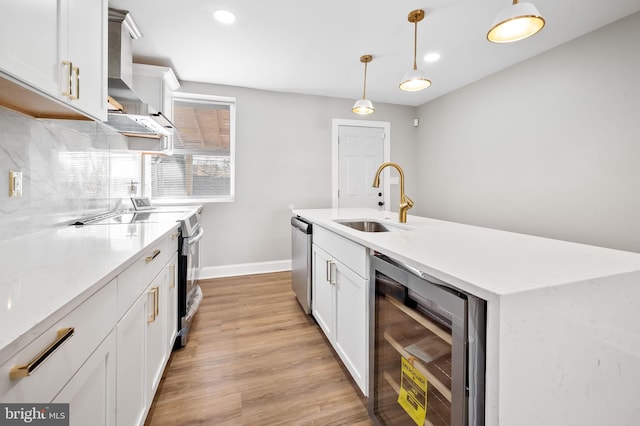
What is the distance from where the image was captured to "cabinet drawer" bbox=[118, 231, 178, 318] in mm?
955

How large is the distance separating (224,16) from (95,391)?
8.40 ft

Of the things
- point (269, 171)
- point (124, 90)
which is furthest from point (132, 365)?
point (269, 171)

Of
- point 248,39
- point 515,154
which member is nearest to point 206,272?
point 248,39

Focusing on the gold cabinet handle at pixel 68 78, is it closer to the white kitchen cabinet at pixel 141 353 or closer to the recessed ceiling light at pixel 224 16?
the white kitchen cabinet at pixel 141 353

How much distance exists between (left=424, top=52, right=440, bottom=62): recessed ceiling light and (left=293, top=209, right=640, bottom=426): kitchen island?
8.71 ft

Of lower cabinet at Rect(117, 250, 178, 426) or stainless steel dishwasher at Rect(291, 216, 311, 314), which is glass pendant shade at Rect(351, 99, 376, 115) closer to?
stainless steel dishwasher at Rect(291, 216, 311, 314)

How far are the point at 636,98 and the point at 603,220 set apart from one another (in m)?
1.02

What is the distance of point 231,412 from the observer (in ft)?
4.62

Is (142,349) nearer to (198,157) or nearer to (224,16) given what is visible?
(224,16)

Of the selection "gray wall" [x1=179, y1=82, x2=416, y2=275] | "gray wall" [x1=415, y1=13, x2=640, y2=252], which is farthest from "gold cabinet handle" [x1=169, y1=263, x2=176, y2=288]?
"gray wall" [x1=415, y1=13, x2=640, y2=252]

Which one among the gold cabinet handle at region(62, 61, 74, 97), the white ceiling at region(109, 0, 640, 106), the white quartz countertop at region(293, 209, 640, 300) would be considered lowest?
the white quartz countertop at region(293, 209, 640, 300)

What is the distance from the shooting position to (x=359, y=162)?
427 centimetres

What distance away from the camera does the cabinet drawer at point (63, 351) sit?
49 centimetres

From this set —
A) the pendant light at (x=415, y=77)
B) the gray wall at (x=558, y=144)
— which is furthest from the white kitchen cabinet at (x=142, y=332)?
the gray wall at (x=558, y=144)
